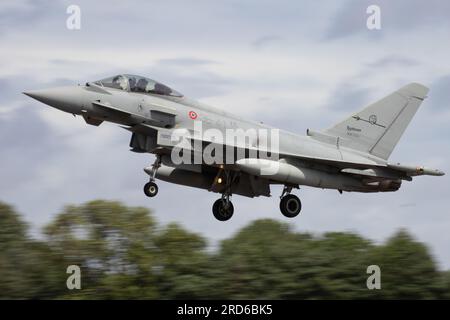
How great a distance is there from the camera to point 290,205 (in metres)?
27.6

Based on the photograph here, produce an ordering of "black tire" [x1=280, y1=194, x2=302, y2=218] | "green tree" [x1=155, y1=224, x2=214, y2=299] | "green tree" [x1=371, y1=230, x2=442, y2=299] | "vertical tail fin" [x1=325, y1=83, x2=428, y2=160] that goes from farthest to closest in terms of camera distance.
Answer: "green tree" [x1=371, y1=230, x2=442, y2=299], "green tree" [x1=155, y1=224, x2=214, y2=299], "vertical tail fin" [x1=325, y1=83, x2=428, y2=160], "black tire" [x1=280, y1=194, x2=302, y2=218]

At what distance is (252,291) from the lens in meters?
32.0

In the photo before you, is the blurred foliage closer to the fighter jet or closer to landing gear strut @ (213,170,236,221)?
landing gear strut @ (213,170,236,221)

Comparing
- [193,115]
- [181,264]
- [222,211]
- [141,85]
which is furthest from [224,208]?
[181,264]

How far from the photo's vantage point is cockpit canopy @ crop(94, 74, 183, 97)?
2520cm


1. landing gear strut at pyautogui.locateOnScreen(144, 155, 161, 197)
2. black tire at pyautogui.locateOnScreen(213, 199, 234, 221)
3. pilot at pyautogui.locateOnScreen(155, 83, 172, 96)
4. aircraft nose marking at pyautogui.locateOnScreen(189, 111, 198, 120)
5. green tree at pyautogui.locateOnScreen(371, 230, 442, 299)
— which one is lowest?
green tree at pyautogui.locateOnScreen(371, 230, 442, 299)

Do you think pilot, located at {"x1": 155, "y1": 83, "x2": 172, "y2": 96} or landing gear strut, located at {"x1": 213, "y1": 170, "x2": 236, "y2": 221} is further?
landing gear strut, located at {"x1": 213, "y1": 170, "x2": 236, "y2": 221}

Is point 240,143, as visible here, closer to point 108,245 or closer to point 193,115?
point 193,115

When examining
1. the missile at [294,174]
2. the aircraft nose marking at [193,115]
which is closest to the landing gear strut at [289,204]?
the missile at [294,174]

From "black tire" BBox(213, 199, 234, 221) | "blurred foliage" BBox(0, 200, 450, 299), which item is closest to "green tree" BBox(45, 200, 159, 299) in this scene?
"blurred foliage" BBox(0, 200, 450, 299)

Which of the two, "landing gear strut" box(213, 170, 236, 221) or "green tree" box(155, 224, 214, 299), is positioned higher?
"landing gear strut" box(213, 170, 236, 221)

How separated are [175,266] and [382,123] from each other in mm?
8686

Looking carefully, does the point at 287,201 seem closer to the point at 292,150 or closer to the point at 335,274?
the point at 292,150
